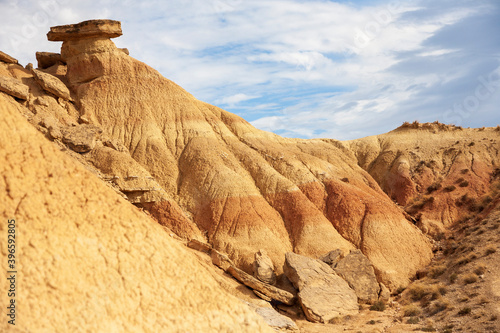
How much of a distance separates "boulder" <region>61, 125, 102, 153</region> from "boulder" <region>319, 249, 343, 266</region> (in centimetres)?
1616

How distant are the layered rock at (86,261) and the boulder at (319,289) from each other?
58.8ft

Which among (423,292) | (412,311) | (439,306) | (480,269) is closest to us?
(439,306)

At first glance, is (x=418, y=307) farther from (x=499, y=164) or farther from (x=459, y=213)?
(x=499, y=164)

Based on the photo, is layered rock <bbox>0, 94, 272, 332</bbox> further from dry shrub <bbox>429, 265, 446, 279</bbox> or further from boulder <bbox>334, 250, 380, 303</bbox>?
dry shrub <bbox>429, 265, 446, 279</bbox>

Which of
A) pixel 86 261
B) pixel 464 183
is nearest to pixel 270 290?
pixel 86 261

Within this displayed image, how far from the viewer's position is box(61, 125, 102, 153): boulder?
31886mm

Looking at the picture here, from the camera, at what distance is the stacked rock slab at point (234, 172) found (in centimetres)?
3222

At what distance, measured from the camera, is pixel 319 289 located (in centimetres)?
2767

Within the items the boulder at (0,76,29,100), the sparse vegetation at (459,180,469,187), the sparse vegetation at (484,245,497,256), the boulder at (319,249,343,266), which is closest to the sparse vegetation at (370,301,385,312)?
the boulder at (319,249,343,266)

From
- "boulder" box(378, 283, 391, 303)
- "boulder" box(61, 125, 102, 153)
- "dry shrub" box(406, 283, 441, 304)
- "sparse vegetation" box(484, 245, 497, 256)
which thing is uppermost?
"boulder" box(61, 125, 102, 153)

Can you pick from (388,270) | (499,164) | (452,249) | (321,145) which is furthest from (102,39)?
(499,164)

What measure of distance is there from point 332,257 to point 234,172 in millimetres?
9121

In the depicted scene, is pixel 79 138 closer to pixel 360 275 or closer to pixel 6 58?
pixel 6 58

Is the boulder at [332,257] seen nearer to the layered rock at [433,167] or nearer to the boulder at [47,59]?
the layered rock at [433,167]
